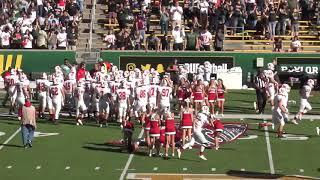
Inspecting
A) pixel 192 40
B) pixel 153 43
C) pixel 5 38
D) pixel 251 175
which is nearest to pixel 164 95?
pixel 251 175

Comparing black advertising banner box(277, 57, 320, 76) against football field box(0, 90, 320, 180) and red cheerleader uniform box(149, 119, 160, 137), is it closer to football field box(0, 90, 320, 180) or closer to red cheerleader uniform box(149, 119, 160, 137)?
football field box(0, 90, 320, 180)

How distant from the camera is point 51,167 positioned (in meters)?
24.6

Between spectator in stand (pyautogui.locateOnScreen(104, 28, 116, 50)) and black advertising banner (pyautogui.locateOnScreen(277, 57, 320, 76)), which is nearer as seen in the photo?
black advertising banner (pyautogui.locateOnScreen(277, 57, 320, 76))

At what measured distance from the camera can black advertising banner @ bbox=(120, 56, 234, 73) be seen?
129 feet

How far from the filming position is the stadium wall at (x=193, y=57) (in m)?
39.5

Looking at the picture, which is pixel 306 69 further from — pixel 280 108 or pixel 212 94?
pixel 280 108

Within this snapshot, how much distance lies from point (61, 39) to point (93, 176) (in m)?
17.1

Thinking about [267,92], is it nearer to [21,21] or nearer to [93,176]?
[93,176]

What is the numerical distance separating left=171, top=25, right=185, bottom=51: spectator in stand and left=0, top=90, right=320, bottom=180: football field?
9311 millimetres

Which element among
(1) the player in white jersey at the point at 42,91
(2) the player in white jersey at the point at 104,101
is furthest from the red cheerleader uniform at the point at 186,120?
(1) the player in white jersey at the point at 42,91

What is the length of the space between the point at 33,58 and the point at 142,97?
1010cm

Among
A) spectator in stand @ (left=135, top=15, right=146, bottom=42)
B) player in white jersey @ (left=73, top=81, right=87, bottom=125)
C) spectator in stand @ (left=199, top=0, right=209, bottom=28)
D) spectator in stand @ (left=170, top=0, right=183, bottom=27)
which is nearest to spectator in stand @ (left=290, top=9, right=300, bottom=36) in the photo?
spectator in stand @ (left=199, top=0, right=209, bottom=28)

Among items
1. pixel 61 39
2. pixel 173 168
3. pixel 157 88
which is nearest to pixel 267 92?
pixel 157 88

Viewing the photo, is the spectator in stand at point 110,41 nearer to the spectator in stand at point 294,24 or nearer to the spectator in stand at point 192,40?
the spectator in stand at point 192,40
